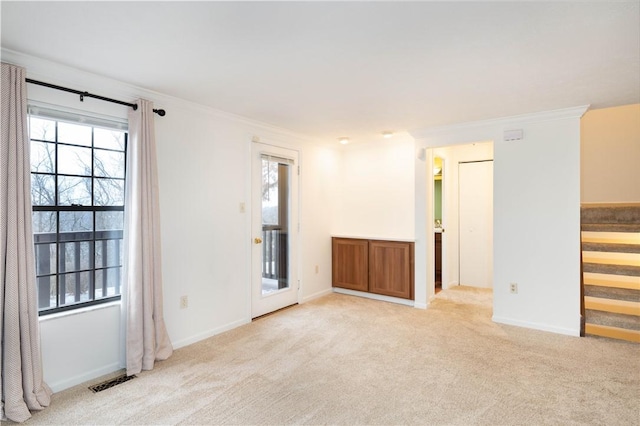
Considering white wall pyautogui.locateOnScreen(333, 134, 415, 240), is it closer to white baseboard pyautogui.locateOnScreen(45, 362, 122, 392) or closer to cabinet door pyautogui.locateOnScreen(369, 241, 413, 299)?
cabinet door pyautogui.locateOnScreen(369, 241, 413, 299)

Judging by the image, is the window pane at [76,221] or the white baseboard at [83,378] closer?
the white baseboard at [83,378]

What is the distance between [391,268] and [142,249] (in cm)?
317

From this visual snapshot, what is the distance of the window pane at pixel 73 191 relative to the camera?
2587 millimetres

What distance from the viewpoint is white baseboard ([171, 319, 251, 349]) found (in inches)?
127

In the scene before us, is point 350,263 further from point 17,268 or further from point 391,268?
point 17,268

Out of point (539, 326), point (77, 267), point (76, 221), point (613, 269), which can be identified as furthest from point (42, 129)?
point (613, 269)

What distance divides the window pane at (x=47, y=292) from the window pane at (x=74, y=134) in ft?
3.41

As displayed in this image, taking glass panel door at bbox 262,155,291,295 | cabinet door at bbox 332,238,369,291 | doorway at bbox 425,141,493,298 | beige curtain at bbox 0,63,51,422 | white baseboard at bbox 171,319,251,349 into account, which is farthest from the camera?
doorway at bbox 425,141,493,298

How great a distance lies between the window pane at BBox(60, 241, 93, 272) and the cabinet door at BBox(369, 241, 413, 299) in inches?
134

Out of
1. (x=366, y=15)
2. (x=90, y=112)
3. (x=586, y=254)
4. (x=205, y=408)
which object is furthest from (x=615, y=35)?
(x=90, y=112)

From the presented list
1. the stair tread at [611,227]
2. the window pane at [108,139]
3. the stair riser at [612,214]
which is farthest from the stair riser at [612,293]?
the window pane at [108,139]

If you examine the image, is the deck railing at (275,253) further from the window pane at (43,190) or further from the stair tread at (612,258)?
the stair tread at (612,258)

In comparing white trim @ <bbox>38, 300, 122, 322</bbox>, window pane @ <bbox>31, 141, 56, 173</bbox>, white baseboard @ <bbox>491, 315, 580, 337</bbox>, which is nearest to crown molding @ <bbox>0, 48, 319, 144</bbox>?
window pane @ <bbox>31, 141, 56, 173</bbox>

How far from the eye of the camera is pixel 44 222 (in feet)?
8.20
